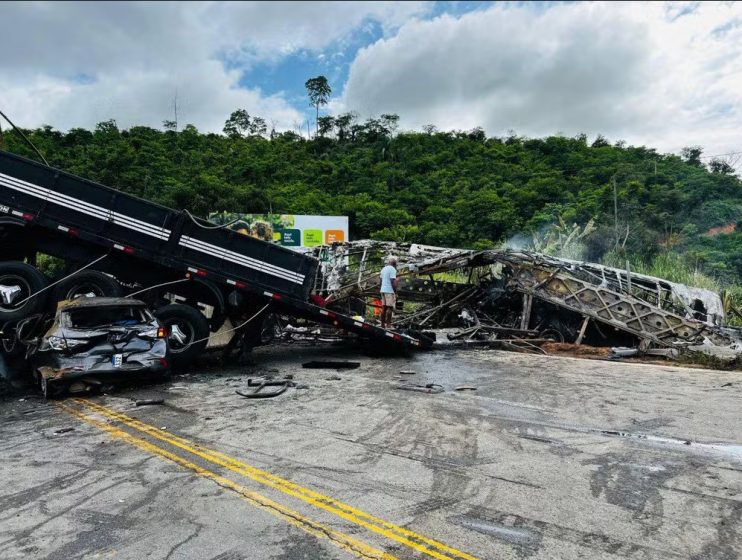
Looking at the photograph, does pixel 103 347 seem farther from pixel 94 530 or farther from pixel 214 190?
pixel 214 190

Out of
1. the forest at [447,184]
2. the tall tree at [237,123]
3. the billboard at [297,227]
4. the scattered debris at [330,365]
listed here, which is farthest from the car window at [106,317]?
the tall tree at [237,123]

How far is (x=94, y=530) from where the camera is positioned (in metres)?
3.64

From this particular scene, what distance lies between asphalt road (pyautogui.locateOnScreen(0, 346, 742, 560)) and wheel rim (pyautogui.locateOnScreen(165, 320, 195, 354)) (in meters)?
1.67

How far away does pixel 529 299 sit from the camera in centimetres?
1400

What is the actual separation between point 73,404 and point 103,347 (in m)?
0.86

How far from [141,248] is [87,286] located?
43.5 inches

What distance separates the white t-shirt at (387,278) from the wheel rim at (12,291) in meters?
7.10

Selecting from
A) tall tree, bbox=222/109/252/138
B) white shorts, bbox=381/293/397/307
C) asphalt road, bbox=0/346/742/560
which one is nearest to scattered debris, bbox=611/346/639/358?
asphalt road, bbox=0/346/742/560

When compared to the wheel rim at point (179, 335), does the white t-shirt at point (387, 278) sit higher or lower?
higher

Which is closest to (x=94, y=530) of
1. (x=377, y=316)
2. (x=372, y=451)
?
(x=372, y=451)

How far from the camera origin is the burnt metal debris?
12.4m

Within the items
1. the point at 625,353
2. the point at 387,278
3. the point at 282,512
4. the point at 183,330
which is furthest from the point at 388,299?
the point at 282,512

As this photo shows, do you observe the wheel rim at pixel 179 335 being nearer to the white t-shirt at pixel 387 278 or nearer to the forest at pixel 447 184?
the white t-shirt at pixel 387 278

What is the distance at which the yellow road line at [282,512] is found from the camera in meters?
3.31
